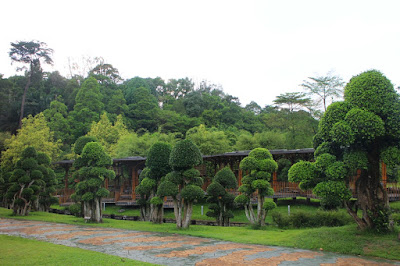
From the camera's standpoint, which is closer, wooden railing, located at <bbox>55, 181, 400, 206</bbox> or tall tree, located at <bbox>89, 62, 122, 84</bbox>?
wooden railing, located at <bbox>55, 181, 400, 206</bbox>

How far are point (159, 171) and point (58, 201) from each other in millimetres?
12807

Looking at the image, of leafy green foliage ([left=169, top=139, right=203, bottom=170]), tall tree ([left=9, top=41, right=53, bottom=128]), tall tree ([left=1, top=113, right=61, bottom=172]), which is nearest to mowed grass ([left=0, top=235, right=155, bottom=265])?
leafy green foliage ([left=169, top=139, right=203, bottom=170])

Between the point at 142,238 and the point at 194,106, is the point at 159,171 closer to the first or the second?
the point at 142,238

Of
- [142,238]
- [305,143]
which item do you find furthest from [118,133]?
[142,238]

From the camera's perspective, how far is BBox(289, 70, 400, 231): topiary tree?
9.30 meters

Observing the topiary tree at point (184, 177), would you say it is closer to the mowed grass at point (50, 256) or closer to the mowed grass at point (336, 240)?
the mowed grass at point (336, 240)

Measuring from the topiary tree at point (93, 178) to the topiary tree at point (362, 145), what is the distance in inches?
428

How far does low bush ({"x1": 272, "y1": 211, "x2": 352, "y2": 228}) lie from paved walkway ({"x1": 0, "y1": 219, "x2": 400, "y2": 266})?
4230mm

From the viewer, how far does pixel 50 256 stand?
8219mm

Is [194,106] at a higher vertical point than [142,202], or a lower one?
higher

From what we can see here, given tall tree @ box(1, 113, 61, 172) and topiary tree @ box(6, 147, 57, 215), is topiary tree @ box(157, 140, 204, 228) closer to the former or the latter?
topiary tree @ box(6, 147, 57, 215)

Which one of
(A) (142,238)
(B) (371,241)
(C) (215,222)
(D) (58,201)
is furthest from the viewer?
(D) (58,201)

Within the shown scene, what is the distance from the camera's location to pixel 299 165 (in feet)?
34.2

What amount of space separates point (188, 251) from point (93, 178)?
9.58 meters
